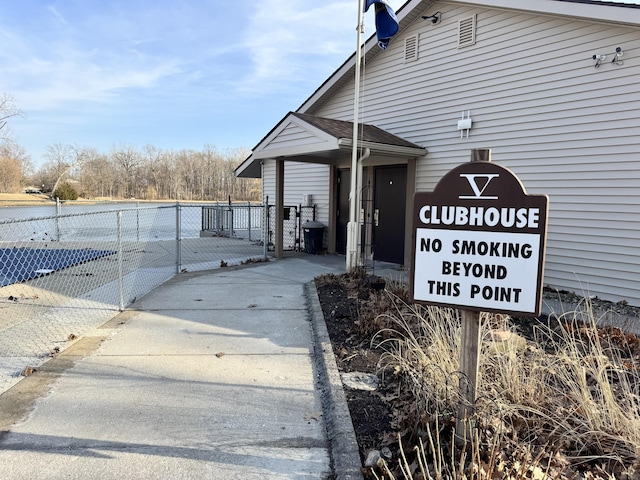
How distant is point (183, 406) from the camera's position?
3391 millimetres

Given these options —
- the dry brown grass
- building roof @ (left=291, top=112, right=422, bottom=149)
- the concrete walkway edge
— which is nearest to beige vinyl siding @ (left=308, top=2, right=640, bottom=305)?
building roof @ (left=291, top=112, right=422, bottom=149)

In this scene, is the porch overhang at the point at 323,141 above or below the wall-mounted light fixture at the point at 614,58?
below

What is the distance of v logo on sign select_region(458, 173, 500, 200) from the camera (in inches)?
91.0

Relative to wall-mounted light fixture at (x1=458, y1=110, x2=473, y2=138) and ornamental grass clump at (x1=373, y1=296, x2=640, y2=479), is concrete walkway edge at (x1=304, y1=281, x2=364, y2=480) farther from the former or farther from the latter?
wall-mounted light fixture at (x1=458, y1=110, x2=473, y2=138)

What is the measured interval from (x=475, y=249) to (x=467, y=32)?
26.9 feet

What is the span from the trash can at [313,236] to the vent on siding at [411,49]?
482cm

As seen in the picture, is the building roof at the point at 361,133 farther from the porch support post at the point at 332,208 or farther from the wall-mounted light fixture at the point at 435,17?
the wall-mounted light fixture at the point at 435,17

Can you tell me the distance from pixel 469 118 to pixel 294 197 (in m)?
6.66

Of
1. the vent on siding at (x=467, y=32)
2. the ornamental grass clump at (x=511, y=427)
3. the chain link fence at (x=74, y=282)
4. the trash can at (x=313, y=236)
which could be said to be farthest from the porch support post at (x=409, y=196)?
the ornamental grass clump at (x=511, y=427)

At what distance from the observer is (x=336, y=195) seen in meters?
12.5

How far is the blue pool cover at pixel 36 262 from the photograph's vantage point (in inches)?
330

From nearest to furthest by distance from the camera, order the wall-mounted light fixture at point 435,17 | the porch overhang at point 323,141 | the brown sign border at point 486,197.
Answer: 1. the brown sign border at point 486,197
2. the porch overhang at point 323,141
3. the wall-mounted light fixture at point 435,17

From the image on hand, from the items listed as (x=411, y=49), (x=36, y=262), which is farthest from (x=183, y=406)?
(x=411, y=49)

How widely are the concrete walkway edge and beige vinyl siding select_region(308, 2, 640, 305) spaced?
16.8 ft
